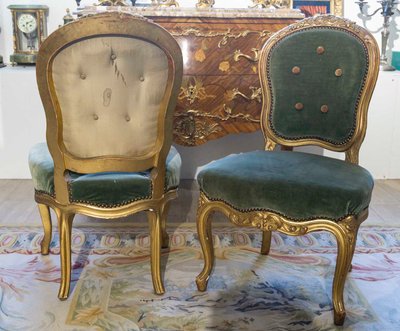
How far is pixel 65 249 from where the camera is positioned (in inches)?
74.4

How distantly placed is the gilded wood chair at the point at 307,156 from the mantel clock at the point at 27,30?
1.83 meters

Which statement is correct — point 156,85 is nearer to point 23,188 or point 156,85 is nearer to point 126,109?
point 126,109

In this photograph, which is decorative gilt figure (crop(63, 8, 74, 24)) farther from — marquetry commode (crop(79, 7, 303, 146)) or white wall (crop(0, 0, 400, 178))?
marquetry commode (crop(79, 7, 303, 146))

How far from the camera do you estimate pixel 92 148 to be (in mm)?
1795

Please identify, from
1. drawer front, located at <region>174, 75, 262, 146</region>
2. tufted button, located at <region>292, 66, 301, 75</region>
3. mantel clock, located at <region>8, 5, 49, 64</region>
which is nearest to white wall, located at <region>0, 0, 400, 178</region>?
mantel clock, located at <region>8, 5, 49, 64</region>

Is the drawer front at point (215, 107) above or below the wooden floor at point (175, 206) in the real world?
above

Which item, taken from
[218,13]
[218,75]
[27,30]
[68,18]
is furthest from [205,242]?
[27,30]

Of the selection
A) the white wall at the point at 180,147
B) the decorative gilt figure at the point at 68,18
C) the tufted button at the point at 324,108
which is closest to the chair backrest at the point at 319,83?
the tufted button at the point at 324,108

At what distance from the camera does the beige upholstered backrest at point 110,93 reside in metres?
1.68

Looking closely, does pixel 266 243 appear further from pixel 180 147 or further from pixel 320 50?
pixel 180 147

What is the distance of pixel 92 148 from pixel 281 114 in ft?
2.87

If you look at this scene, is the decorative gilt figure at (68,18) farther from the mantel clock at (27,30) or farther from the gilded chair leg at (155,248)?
the gilded chair leg at (155,248)

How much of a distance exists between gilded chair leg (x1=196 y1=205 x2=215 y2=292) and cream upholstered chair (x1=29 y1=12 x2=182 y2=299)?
0.16 m

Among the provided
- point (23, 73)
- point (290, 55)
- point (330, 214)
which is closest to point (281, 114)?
point (290, 55)
